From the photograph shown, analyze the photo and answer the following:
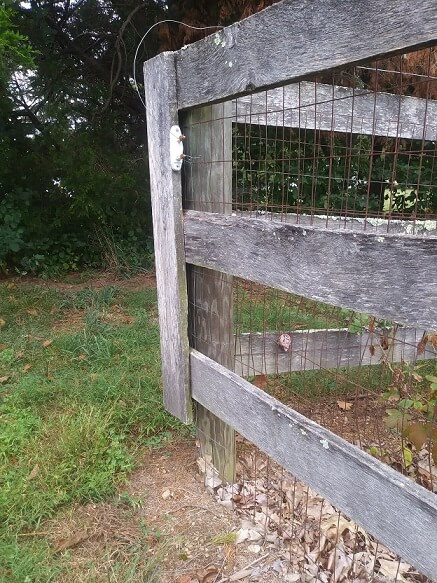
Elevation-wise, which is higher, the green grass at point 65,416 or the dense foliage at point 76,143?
the dense foliage at point 76,143

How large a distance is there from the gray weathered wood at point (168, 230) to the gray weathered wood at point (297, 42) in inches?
5.7

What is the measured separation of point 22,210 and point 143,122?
2511mm

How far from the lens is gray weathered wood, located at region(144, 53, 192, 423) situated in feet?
6.32

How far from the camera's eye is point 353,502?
138 cm

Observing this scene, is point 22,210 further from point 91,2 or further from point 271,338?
point 271,338

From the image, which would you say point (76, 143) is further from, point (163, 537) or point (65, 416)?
point (163, 537)

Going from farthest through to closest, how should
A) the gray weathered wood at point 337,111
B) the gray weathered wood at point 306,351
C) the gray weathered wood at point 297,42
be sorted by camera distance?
the gray weathered wood at point 306,351 → the gray weathered wood at point 337,111 → the gray weathered wood at point 297,42

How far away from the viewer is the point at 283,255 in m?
1.45

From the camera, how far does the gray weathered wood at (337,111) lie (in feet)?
7.00

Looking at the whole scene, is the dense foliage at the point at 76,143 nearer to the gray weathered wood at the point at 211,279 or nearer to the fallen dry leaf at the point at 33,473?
the gray weathered wood at the point at 211,279

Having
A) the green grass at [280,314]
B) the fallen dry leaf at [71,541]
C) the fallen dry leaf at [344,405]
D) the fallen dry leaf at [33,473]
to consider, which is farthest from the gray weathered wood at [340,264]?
the fallen dry leaf at [344,405]

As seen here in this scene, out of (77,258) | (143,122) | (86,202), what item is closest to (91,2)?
(143,122)

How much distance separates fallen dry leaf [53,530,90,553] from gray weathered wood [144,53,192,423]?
25.1 inches

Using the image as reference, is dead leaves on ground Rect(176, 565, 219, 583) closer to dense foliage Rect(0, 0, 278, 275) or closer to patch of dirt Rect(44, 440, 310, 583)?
patch of dirt Rect(44, 440, 310, 583)
